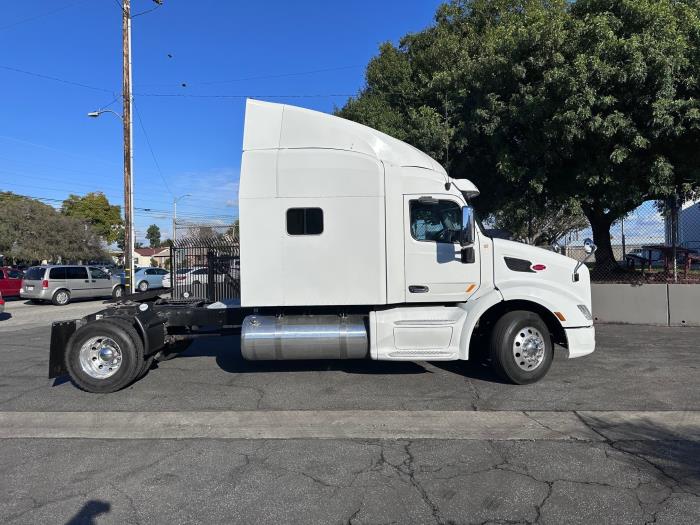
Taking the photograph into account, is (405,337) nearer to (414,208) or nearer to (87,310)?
(414,208)

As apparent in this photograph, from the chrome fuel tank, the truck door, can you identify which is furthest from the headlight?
the chrome fuel tank

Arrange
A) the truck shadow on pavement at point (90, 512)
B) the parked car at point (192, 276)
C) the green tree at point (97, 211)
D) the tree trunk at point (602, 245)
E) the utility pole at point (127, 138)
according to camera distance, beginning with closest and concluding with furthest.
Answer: the truck shadow on pavement at point (90, 512) → the tree trunk at point (602, 245) → the parked car at point (192, 276) → the utility pole at point (127, 138) → the green tree at point (97, 211)

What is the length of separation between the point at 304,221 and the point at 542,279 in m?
3.26

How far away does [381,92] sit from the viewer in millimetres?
16500

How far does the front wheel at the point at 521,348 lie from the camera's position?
6.55 m

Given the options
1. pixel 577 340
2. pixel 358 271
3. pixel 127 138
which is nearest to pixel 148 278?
pixel 127 138

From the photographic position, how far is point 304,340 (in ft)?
22.1

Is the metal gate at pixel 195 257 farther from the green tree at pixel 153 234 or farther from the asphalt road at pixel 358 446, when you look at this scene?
the green tree at pixel 153 234

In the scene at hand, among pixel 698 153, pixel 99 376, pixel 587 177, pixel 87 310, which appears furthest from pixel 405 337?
pixel 87 310

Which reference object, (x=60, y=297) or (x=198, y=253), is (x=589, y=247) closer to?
(x=198, y=253)

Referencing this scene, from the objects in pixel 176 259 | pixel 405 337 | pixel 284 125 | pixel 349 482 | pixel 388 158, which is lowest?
pixel 349 482

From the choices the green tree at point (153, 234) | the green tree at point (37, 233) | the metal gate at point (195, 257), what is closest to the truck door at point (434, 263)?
the metal gate at point (195, 257)

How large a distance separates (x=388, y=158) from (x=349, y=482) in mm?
4261

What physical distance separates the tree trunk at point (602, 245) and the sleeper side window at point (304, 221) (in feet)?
29.8
